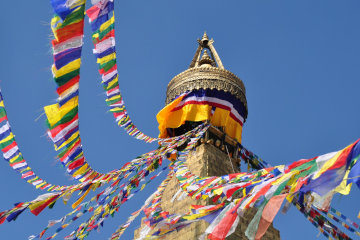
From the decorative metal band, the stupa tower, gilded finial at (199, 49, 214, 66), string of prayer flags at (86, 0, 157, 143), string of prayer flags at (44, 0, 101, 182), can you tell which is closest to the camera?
string of prayer flags at (44, 0, 101, 182)

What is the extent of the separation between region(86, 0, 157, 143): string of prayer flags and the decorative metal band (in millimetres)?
4730

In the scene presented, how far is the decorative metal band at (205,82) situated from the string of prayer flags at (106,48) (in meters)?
4.73

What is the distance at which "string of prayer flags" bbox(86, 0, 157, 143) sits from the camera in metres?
6.30

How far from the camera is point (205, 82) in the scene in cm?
1274

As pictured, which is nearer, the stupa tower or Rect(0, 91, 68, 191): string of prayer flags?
Rect(0, 91, 68, 191): string of prayer flags

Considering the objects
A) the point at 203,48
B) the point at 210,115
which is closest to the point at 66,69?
the point at 210,115

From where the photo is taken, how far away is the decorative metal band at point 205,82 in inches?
502

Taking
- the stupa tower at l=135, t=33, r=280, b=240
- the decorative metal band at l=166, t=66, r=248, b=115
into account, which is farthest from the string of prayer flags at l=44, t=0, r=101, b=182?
the decorative metal band at l=166, t=66, r=248, b=115

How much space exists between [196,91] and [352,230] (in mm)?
6784

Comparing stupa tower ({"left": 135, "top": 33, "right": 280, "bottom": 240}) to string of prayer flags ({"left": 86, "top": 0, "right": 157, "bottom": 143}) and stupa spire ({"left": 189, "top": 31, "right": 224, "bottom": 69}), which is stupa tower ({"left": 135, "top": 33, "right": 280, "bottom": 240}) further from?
string of prayer flags ({"left": 86, "top": 0, "right": 157, "bottom": 143})

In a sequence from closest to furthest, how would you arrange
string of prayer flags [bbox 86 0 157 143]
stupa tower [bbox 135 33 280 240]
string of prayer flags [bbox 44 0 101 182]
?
string of prayer flags [bbox 44 0 101 182] → string of prayer flags [bbox 86 0 157 143] → stupa tower [bbox 135 33 280 240]

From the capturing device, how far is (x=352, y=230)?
698 cm

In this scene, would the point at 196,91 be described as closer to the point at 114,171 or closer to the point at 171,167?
the point at 171,167

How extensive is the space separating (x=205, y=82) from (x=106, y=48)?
248 inches
